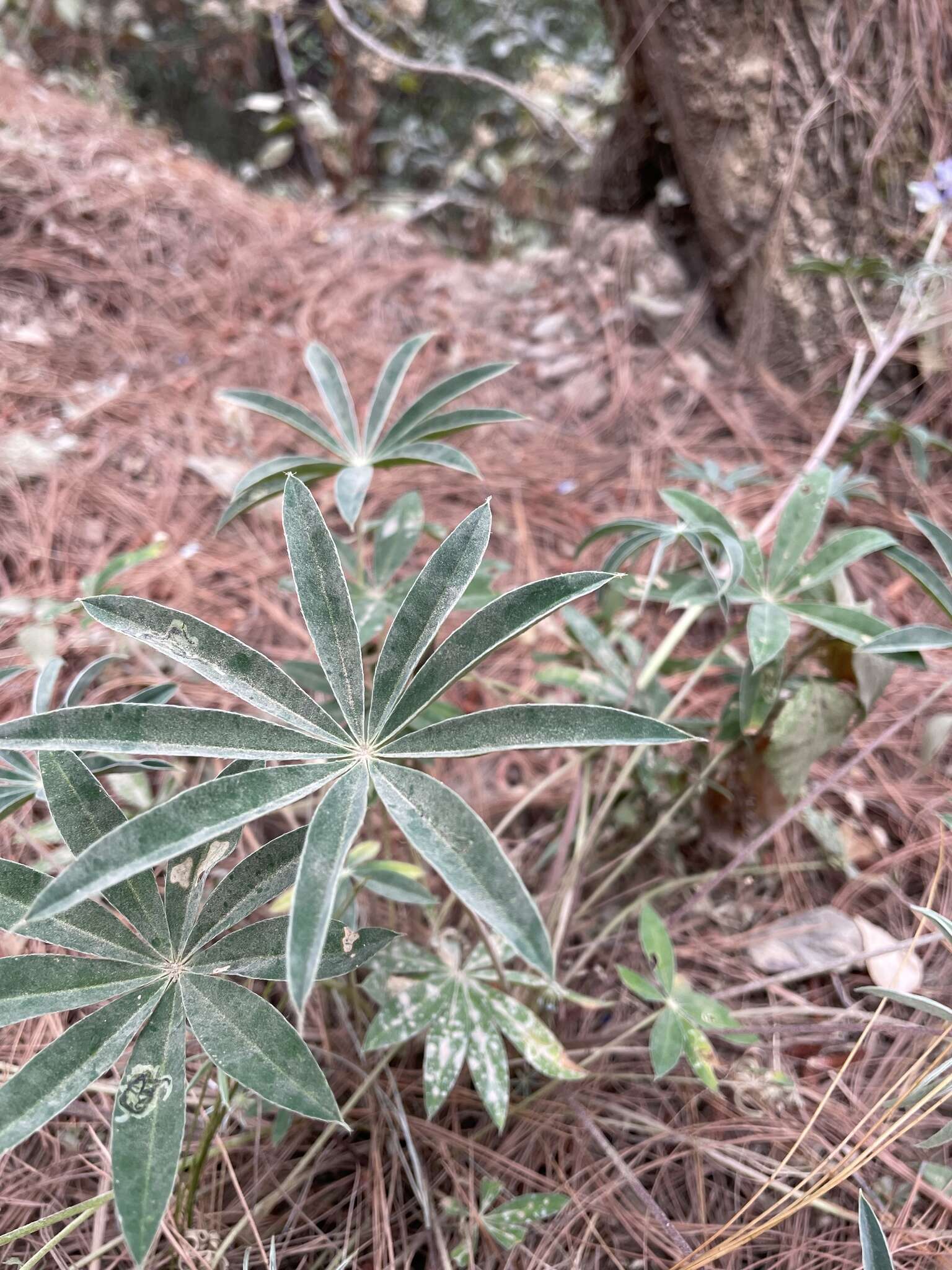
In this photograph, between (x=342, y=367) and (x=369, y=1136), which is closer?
(x=369, y=1136)

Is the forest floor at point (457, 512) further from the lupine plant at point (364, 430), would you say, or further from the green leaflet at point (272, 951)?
the lupine plant at point (364, 430)

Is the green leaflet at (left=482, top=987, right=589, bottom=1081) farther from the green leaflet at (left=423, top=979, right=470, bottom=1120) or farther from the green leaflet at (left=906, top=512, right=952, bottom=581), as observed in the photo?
the green leaflet at (left=906, top=512, right=952, bottom=581)

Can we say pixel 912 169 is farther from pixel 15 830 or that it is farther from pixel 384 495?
pixel 15 830

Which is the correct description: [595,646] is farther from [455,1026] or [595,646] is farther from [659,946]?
[455,1026]

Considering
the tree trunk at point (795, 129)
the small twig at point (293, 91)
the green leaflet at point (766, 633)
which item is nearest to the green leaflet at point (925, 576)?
the green leaflet at point (766, 633)

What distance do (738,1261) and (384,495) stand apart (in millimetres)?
1558

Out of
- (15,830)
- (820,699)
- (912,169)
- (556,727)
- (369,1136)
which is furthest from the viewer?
(912,169)

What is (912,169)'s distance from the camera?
184 centimetres

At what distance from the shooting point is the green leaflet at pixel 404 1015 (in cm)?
84

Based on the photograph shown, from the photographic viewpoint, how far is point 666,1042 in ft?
2.77

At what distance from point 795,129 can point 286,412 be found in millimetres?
1660

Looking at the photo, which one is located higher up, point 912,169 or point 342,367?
point 912,169

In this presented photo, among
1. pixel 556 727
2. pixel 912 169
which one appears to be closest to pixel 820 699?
pixel 556 727

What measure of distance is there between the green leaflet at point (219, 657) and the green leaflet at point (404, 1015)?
400mm
